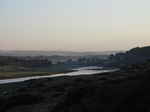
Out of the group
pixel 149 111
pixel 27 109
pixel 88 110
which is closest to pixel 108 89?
pixel 88 110

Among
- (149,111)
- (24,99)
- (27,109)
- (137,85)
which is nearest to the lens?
(149,111)

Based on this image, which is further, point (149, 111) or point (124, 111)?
point (124, 111)

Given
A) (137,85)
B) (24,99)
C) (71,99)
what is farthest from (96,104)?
(24,99)

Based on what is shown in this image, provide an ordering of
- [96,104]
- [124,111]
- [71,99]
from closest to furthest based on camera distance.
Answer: [124,111] < [96,104] < [71,99]

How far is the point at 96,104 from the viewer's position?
13.7 metres

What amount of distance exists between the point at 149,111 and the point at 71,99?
800cm

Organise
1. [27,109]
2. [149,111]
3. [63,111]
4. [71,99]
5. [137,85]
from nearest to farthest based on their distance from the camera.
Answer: [149,111] < [137,85] < [63,111] < [71,99] < [27,109]

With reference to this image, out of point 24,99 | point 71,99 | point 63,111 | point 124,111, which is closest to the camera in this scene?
point 124,111

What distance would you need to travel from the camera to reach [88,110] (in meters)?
13.4

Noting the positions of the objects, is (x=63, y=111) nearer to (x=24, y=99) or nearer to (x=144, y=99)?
(x=144, y=99)

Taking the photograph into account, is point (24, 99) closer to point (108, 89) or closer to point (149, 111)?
point (108, 89)

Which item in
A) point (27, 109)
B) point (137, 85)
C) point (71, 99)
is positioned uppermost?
point (137, 85)

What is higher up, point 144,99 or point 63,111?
point 144,99

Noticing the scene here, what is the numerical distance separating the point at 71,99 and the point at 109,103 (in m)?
5.75
